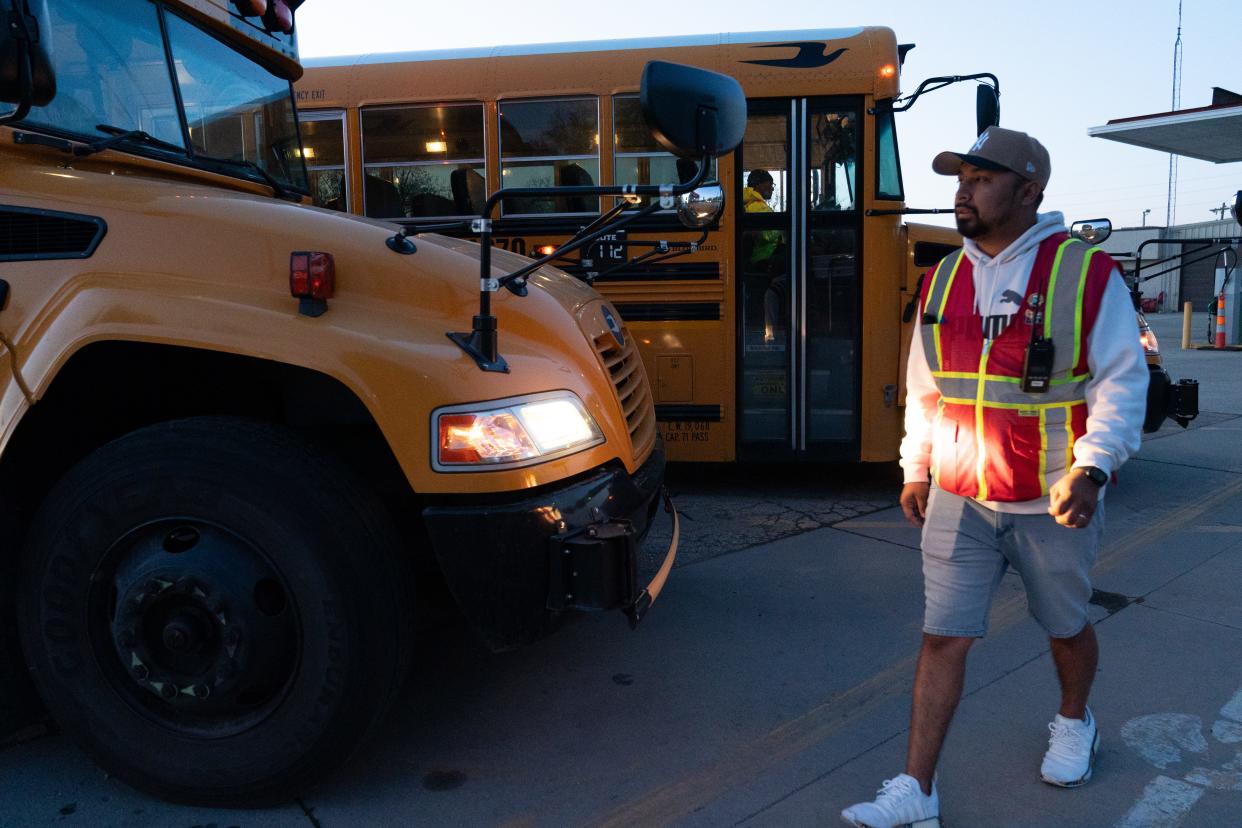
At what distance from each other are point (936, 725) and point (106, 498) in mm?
2234

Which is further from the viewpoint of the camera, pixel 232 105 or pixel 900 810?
pixel 232 105

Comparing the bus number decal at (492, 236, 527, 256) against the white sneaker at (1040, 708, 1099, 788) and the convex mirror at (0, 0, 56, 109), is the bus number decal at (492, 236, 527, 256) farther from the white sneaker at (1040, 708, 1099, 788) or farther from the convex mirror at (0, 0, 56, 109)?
the white sneaker at (1040, 708, 1099, 788)

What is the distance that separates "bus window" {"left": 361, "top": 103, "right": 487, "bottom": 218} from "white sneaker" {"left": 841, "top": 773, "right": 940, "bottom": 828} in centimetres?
441

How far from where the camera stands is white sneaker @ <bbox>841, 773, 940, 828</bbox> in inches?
96.1

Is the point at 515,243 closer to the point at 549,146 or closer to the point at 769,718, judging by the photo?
the point at 549,146

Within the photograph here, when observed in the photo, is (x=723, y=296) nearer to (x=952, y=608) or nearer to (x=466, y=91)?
(x=466, y=91)

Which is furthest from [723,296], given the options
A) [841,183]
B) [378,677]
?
[378,677]

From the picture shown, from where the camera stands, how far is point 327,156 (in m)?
6.08

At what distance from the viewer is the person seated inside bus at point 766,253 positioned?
5.98m

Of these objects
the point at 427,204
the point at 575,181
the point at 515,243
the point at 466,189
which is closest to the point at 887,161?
the point at 575,181

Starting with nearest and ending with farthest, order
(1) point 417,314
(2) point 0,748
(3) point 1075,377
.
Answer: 1. (3) point 1075,377
2. (1) point 417,314
3. (2) point 0,748

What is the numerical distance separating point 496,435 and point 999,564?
1388 mm

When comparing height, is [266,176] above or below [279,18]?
below

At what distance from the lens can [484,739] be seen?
3031 mm
